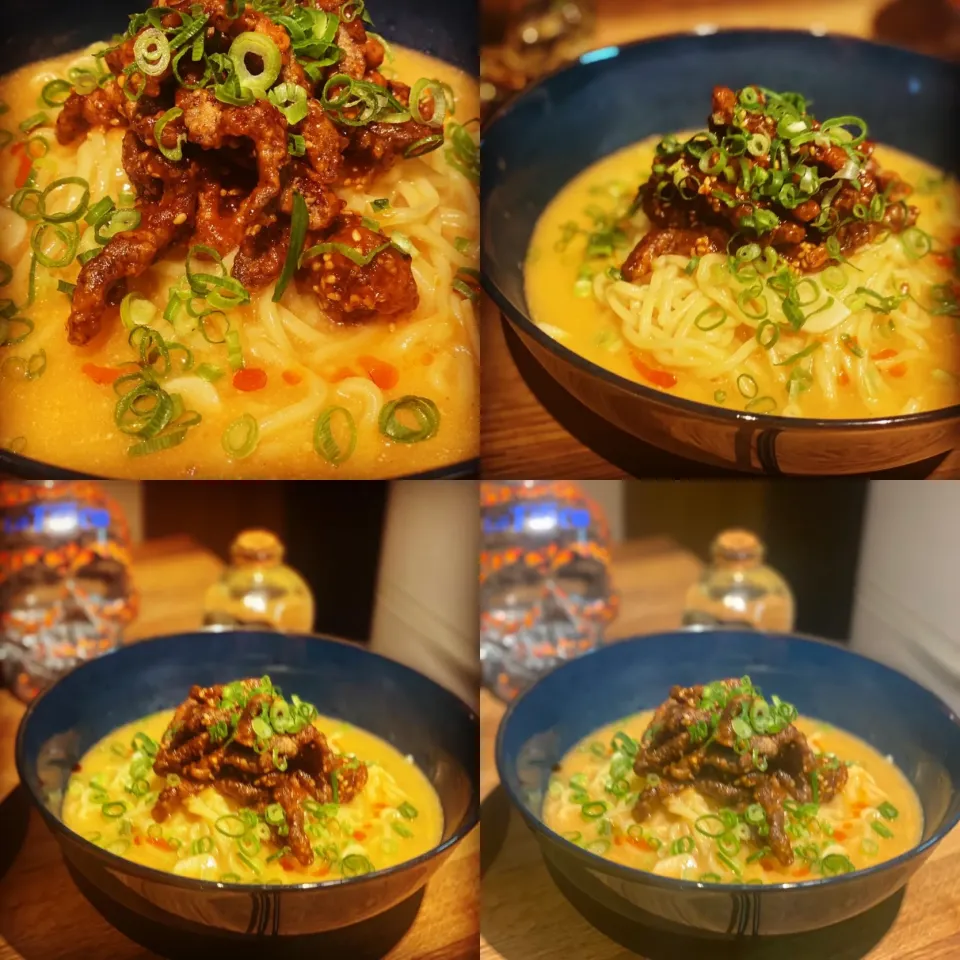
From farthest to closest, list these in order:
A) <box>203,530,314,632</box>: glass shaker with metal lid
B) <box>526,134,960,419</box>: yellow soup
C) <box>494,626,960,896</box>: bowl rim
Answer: <box>203,530,314,632</box>: glass shaker with metal lid, <box>526,134,960,419</box>: yellow soup, <box>494,626,960,896</box>: bowl rim

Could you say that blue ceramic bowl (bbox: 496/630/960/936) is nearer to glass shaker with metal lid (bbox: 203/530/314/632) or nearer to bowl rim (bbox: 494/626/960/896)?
bowl rim (bbox: 494/626/960/896)

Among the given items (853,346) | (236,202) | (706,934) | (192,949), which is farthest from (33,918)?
(853,346)

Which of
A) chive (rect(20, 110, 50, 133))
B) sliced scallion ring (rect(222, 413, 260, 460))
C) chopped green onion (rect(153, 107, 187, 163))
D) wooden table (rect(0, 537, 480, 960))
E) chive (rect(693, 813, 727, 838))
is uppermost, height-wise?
chopped green onion (rect(153, 107, 187, 163))

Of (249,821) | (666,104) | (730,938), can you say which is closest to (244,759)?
(249,821)

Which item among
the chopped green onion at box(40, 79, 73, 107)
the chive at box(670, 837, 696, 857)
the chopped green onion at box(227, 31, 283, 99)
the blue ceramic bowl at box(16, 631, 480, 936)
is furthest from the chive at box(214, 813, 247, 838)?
the chopped green onion at box(40, 79, 73, 107)

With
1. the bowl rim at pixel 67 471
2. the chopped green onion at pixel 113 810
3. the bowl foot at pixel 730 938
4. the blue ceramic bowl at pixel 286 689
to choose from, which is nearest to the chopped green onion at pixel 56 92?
the bowl rim at pixel 67 471

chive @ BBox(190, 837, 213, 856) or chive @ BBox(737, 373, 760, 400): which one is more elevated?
chive @ BBox(737, 373, 760, 400)

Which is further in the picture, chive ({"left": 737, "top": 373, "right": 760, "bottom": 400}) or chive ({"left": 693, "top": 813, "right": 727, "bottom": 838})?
chive ({"left": 693, "top": 813, "right": 727, "bottom": 838})
